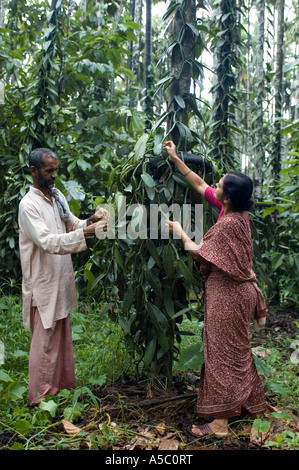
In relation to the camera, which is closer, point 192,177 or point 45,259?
point 192,177

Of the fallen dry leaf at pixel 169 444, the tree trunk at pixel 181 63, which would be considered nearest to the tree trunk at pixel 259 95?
the tree trunk at pixel 181 63

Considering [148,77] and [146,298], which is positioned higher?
[148,77]

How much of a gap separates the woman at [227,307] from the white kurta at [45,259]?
691 millimetres

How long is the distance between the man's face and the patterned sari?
1021mm

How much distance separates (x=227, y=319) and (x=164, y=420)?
0.63 m

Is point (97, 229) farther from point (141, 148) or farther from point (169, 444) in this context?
point (169, 444)

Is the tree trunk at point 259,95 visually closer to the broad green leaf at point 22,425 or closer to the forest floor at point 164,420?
the forest floor at point 164,420

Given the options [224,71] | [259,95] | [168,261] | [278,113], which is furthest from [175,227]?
[259,95]

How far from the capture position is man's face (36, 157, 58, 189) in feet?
8.63

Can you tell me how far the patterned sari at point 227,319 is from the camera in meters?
2.24

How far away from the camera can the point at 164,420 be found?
7.61ft

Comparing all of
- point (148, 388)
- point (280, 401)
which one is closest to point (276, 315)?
point (280, 401)

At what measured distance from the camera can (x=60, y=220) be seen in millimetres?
2838
